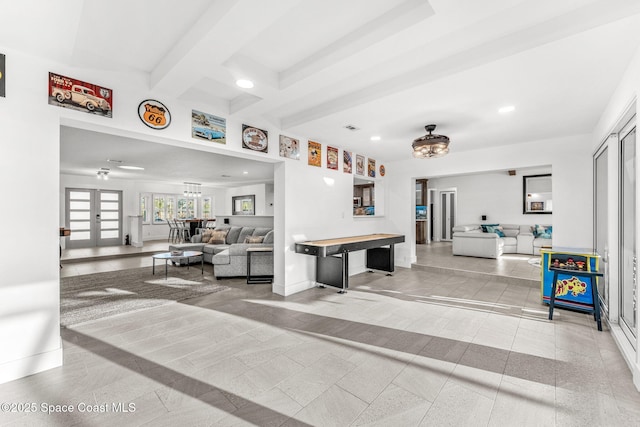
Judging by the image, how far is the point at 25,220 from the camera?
218 cm

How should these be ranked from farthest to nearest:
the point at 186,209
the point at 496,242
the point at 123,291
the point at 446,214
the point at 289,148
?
the point at 186,209 → the point at 446,214 → the point at 496,242 → the point at 123,291 → the point at 289,148

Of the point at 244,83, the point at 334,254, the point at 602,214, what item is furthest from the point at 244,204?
the point at 602,214

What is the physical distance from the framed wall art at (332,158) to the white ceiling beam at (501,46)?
177 centimetres

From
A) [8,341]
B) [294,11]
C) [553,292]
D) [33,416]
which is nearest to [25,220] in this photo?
[8,341]

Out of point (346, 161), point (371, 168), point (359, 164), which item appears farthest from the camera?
point (371, 168)

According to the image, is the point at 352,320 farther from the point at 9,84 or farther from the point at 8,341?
→ the point at 9,84

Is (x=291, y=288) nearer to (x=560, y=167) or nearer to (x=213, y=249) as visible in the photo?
(x=213, y=249)

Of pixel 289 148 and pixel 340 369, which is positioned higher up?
pixel 289 148

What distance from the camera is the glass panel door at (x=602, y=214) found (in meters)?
3.45

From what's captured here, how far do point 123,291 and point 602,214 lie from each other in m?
6.84

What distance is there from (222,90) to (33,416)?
3.02m

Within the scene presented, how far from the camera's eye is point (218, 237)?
7.26 metres

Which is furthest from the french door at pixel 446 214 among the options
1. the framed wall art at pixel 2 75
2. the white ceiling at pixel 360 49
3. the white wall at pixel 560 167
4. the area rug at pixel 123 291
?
the framed wall art at pixel 2 75

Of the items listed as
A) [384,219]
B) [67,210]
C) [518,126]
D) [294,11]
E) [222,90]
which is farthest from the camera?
[67,210]
